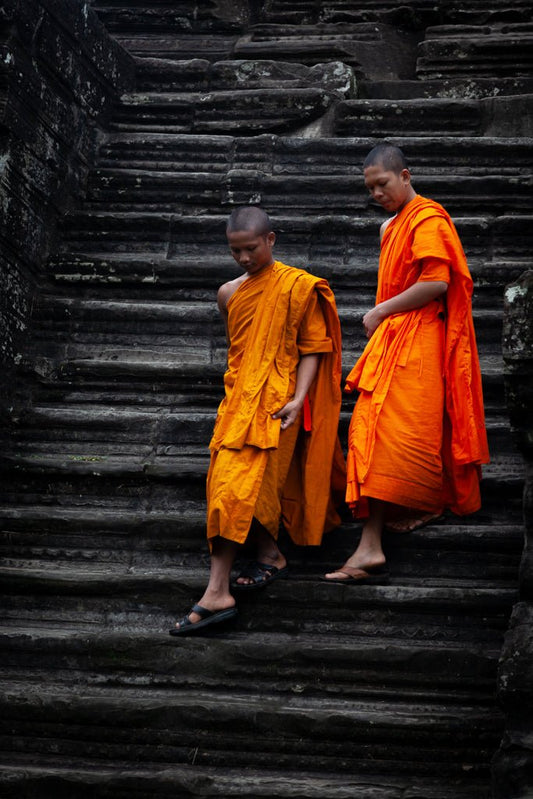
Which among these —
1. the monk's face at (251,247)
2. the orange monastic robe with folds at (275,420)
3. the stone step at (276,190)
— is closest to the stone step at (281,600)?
the orange monastic robe with folds at (275,420)

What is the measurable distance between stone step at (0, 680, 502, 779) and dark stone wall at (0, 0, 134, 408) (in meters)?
1.73

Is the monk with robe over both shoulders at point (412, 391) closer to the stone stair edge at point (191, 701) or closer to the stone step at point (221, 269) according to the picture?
the stone stair edge at point (191, 701)

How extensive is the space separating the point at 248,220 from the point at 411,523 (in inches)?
56.3

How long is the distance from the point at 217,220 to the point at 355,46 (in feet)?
7.83

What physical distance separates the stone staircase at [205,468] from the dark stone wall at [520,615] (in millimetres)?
389


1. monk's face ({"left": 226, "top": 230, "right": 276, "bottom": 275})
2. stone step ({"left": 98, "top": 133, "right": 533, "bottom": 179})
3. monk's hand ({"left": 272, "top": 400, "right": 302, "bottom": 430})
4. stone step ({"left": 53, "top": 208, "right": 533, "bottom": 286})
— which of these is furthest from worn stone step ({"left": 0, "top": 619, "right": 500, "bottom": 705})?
stone step ({"left": 98, "top": 133, "right": 533, "bottom": 179})

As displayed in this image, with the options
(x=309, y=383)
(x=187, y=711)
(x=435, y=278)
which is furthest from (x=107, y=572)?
(x=435, y=278)

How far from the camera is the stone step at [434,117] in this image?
665 centimetres

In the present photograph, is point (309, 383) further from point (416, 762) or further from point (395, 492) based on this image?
point (416, 762)

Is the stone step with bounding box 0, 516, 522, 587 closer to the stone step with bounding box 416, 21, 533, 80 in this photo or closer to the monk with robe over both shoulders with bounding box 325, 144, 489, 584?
the monk with robe over both shoulders with bounding box 325, 144, 489, 584

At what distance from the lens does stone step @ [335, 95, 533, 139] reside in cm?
665

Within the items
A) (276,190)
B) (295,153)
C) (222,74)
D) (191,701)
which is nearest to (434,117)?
(295,153)

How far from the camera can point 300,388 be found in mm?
4680

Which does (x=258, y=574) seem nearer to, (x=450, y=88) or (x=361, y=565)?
(x=361, y=565)
